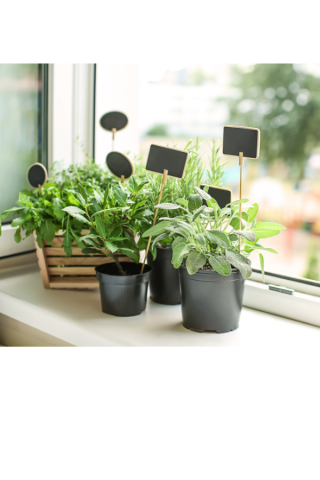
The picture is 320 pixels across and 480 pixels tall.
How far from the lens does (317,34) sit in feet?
1.86

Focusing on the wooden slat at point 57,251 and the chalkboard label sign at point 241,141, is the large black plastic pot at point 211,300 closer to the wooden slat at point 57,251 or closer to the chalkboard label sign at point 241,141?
the chalkboard label sign at point 241,141

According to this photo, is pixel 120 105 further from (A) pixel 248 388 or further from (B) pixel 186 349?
(A) pixel 248 388

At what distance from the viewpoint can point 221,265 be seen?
30.5 inches

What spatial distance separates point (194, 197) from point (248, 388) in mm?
393

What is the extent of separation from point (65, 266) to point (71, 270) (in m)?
0.02

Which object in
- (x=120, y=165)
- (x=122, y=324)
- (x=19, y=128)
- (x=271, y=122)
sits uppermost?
(x=271, y=122)

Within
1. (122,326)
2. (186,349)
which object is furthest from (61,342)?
(186,349)

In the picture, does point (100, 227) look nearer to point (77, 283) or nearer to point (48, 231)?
point (48, 231)

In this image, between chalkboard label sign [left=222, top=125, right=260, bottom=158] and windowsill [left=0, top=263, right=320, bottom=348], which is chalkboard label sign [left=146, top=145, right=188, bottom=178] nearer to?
chalkboard label sign [left=222, top=125, right=260, bottom=158]

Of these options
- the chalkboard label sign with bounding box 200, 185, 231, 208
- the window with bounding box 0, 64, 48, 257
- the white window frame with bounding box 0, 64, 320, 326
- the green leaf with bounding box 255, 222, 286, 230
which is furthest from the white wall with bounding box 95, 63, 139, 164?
the green leaf with bounding box 255, 222, 286, 230

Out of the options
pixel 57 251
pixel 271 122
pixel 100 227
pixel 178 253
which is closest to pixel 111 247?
pixel 100 227

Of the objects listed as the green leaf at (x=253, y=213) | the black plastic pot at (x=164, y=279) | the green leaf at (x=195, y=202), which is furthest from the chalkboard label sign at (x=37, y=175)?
the green leaf at (x=253, y=213)

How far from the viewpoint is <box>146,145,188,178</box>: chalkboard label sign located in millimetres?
818

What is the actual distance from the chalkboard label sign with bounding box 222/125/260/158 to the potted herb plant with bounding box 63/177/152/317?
0.75ft
